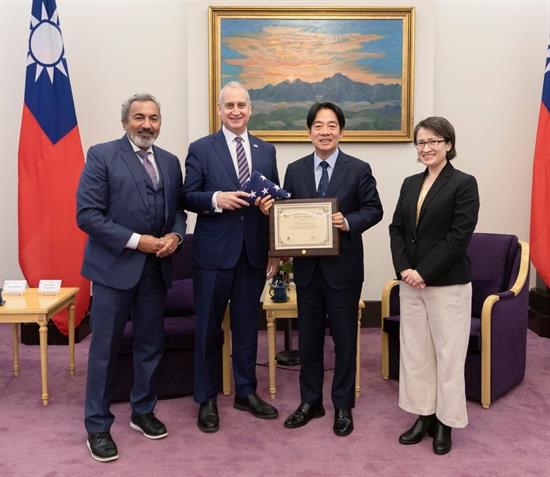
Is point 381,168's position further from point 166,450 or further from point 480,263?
point 166,450

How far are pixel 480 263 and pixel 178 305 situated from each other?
2098mm

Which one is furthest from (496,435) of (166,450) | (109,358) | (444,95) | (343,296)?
(444,95)

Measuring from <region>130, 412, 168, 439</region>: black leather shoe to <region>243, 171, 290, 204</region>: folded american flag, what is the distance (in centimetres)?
130

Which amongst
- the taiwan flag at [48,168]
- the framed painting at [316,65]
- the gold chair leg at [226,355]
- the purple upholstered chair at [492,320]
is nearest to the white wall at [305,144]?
the framed painting at [316,65]

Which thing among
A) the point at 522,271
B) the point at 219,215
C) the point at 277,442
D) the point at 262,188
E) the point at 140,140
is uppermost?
the point at 140,140

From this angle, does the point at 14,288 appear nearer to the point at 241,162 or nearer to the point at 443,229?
the point at 241,162

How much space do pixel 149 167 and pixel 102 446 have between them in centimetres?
140

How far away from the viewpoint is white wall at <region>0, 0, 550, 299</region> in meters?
5.26

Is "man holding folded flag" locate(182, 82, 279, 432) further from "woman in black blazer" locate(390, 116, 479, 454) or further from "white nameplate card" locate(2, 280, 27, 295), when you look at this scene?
"white nameplate card" locate(2, 280, 27, 295)

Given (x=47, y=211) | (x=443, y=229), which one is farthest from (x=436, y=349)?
(x=47, y=211)

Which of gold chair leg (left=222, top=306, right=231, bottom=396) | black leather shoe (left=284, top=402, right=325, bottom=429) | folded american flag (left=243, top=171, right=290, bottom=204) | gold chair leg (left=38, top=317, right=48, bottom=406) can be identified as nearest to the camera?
folded american flag (left=243, top=171, right=290, bottom=204)

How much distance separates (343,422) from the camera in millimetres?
3172

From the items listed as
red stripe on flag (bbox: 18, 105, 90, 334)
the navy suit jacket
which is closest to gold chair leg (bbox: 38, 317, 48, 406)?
the navy suit jacket

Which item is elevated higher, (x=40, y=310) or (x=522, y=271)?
(x=522, y=271)
